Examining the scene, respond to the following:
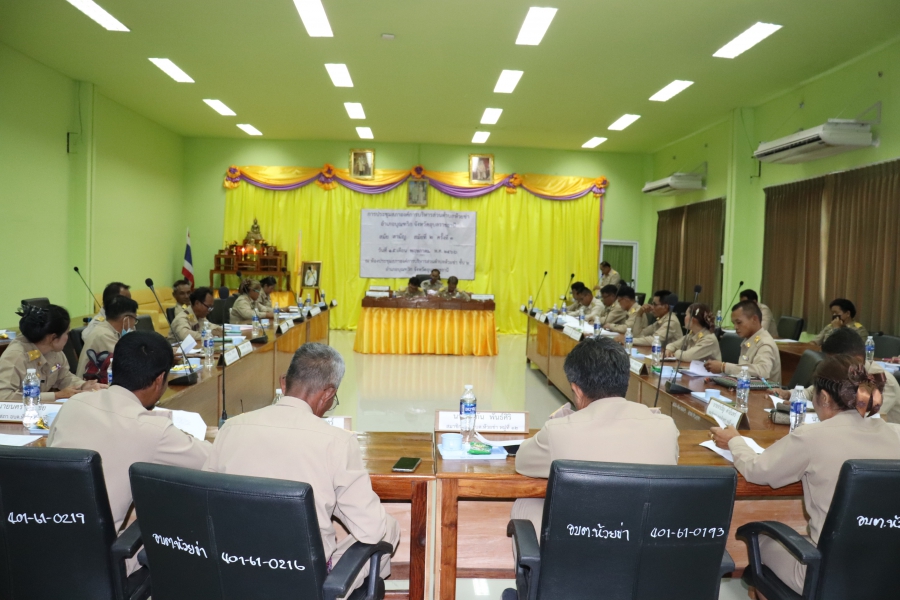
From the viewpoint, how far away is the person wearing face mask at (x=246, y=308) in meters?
6.46

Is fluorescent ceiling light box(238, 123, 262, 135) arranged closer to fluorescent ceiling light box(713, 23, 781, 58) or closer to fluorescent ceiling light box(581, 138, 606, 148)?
fluorescent ceiling light box(581, 138, 606, 148)

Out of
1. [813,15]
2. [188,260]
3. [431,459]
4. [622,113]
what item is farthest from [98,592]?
[188,260]

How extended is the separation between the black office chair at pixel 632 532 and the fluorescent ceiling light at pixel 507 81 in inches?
224

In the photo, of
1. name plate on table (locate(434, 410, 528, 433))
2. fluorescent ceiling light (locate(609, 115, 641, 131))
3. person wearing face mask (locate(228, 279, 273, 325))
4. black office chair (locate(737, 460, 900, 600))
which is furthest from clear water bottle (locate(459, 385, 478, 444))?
fluorescent ceiling light (locate(609, 115, 641, 131))

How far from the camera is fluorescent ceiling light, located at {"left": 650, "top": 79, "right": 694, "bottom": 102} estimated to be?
267 inches

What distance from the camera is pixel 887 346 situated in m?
4.98

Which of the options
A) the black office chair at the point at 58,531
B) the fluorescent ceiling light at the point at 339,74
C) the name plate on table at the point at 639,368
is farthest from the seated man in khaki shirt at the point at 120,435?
the fluorescent ceiling light at the point at 339,74

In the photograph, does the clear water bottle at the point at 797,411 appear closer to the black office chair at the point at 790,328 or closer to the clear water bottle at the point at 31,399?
the clear water bottle at the point at 31,399

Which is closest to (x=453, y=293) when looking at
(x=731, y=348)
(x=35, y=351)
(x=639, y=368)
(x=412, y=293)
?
(x=412, y=293)

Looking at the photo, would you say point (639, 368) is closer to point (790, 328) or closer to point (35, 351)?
point (35, 351)

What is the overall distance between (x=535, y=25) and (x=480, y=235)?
5.98 m

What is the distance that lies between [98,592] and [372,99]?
6.99 metres

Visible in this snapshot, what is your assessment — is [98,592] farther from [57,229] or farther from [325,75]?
[57,229]

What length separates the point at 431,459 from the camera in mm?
2023
